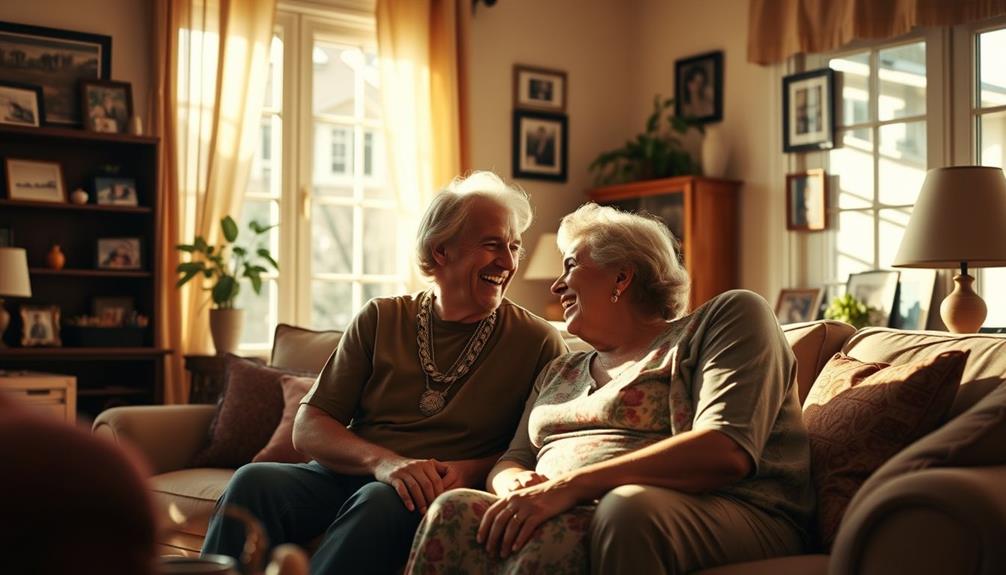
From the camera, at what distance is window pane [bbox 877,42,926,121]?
4.80m

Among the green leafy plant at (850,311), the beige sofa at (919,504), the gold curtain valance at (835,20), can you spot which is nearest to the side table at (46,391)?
the beige sofa at (919,504)

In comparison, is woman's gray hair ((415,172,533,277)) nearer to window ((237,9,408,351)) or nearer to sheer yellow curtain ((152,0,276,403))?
sheer yellow curtain ((152,0,276,403))

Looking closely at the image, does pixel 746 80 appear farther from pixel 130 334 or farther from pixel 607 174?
pixel 130 334

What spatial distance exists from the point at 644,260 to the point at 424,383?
0.57 meters

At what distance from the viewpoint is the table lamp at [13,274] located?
13.2 ft

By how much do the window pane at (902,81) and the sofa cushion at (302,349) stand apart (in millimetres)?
2886

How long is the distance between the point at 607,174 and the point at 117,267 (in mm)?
2819

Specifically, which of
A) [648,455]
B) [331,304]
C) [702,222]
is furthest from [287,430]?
[702,222]

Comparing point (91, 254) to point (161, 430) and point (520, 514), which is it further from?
point (520, 514)

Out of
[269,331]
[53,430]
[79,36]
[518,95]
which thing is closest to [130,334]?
[269,331]

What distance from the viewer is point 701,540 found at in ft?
5.66

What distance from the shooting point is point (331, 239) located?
546cm

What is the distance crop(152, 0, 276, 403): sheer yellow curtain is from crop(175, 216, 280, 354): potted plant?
12 centimetres

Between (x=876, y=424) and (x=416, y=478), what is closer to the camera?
(x=876, y=424)
